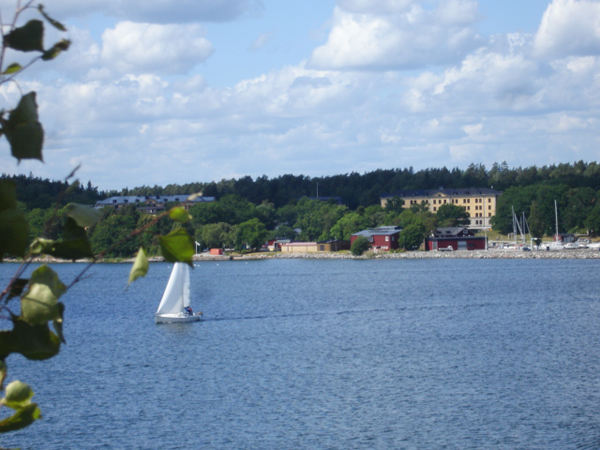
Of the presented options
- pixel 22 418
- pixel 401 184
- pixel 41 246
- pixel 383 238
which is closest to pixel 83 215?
pixel 41 246

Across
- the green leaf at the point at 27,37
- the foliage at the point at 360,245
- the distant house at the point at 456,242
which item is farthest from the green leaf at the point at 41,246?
the distant house at the point at 456,242

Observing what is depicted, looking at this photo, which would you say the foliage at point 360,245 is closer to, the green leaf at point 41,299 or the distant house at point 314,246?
the distant house at point 314,246

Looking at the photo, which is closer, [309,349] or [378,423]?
[378,423]

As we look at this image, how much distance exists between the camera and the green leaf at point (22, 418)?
8.63 ft

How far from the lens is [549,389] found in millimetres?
23047

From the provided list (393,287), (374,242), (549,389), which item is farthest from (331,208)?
(549,389)

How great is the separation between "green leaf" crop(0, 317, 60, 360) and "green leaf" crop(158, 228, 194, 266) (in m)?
0.46

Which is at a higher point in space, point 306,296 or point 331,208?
point 331,208

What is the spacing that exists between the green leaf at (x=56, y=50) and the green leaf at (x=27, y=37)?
0.04 metres

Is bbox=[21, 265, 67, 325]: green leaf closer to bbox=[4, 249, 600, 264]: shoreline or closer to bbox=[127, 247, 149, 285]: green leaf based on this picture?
bbox=[127, 247, 149, 285]: green leaf

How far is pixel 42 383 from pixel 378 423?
1328 cm

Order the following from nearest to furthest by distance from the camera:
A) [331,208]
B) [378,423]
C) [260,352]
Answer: [378,423] < [260,352] < [331,208]

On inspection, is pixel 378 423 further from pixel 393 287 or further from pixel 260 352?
pixel 393 287

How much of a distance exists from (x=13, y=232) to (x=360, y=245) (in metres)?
109
